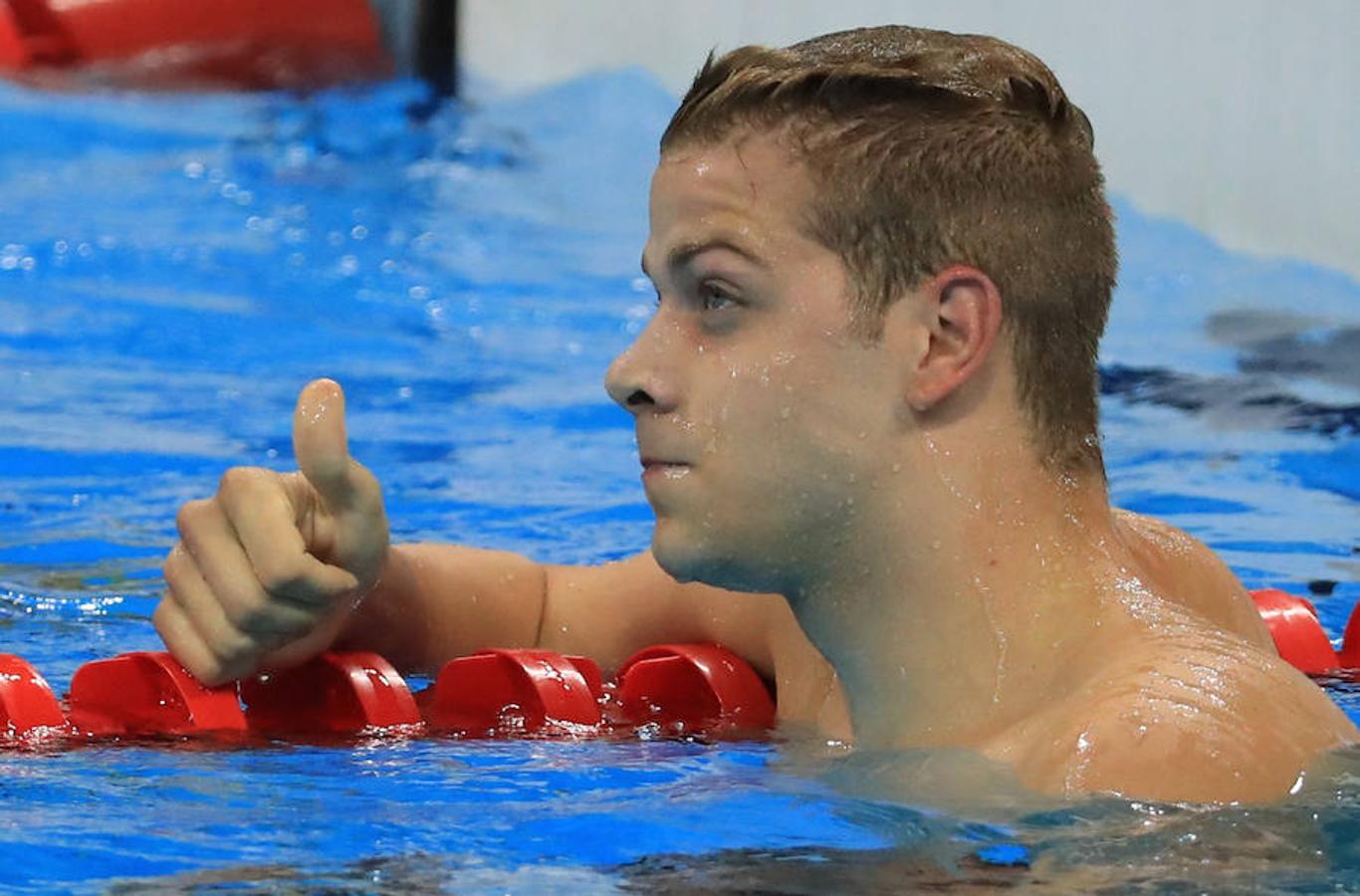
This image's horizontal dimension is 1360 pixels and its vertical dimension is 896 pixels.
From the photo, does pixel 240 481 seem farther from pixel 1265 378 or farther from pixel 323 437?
pixel 1265 378

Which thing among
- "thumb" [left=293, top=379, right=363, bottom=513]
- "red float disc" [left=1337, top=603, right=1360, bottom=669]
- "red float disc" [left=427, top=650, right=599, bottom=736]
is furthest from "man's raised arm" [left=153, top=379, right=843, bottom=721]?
"red float disc" [left=1337, top=603, right=1360, bottom=669]

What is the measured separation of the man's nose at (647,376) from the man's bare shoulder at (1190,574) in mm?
623

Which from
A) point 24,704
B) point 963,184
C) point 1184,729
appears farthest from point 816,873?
point 24,704

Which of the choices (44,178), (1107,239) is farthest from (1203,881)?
(44,178)

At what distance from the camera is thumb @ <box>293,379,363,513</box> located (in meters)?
2.64

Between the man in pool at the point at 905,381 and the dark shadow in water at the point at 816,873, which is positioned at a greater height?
the man in pool at the point at 905,381

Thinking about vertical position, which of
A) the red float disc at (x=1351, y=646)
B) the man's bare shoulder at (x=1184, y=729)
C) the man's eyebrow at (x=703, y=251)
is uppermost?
the man's eyebrow at (x=703, y=251)

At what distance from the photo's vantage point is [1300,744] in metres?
2.24

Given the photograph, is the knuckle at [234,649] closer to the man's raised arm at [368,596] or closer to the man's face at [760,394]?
the man's raised arm at [368,596]

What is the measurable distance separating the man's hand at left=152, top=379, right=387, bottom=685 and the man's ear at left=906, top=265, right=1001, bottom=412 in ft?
2.35

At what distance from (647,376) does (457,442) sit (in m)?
3.56

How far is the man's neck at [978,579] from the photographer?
241cm

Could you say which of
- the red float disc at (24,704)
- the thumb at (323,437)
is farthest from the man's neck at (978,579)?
the red float disc at (24,704)

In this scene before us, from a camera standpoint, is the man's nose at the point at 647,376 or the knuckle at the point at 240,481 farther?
the knuckle at the point at 240,481
